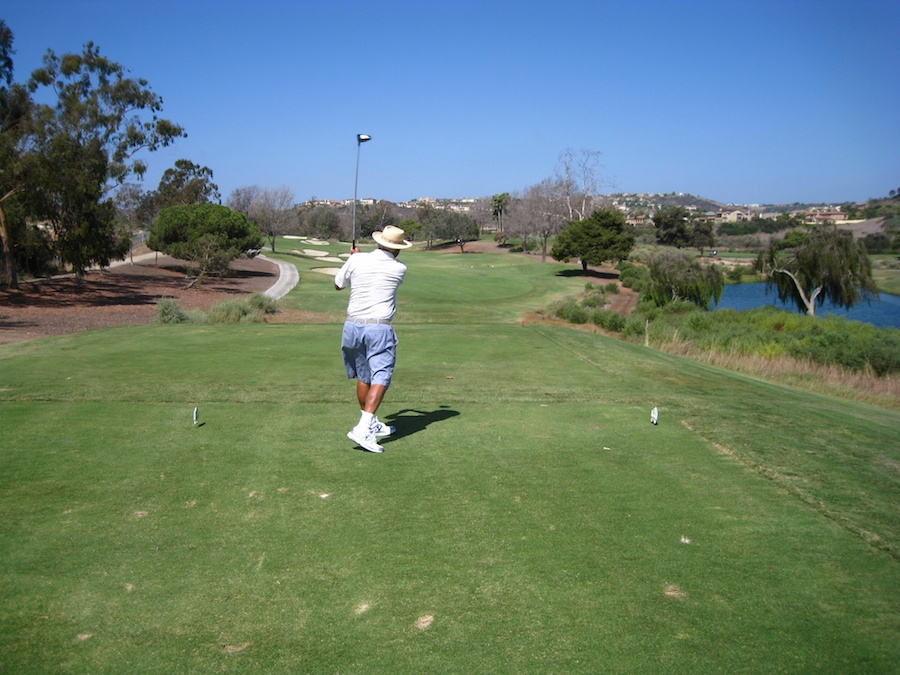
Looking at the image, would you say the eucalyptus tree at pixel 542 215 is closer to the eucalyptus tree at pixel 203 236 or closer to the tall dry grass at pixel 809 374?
the eucalyptus tree at pixel 203 236

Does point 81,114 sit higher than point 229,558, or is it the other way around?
point 81,114

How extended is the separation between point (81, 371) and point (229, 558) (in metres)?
6.63

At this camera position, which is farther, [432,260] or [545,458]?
[432,260]

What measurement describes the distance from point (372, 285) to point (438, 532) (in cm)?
284

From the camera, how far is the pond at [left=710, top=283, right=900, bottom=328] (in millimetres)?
43844

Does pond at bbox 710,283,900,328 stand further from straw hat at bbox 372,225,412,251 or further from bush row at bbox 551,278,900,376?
straw hat at bbox 372,225,412,251

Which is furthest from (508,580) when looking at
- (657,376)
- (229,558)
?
(657,376)

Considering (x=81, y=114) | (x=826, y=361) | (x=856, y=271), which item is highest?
(x=81, y=114)

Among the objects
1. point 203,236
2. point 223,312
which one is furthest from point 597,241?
point 223,312

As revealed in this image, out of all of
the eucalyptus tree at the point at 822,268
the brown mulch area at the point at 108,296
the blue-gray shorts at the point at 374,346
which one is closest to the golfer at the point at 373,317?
the blue-gray shorts at the point at 374,346

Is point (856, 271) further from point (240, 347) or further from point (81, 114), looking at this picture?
point (81, 114)

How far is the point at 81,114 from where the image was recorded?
126 feet

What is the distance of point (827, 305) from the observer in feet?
159

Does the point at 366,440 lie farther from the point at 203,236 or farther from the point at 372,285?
the point at 203,236
